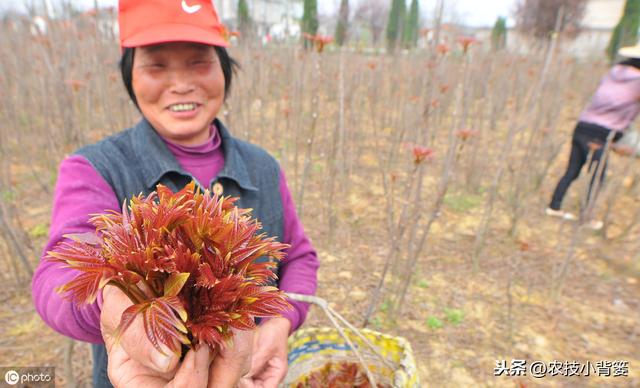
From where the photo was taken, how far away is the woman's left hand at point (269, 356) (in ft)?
3.18

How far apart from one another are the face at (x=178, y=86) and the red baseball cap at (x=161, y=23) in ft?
0.16

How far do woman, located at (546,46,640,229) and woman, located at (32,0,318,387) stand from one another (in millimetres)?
3375

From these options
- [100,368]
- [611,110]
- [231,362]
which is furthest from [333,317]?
[611,110]

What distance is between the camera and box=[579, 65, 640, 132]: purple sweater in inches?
131

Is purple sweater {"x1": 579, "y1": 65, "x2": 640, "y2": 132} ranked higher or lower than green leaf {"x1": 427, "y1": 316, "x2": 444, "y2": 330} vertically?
higher

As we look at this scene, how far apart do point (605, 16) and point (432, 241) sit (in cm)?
3314

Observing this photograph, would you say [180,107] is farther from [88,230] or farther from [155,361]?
[155,361]

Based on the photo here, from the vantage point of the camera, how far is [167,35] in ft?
3.12

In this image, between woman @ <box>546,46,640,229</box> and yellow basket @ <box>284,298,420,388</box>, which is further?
woman @ <box>546,46,640,229</box>

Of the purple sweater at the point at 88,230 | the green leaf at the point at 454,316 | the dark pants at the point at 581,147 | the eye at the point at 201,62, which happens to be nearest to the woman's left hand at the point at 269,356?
the purple sweater at the point at 88,230

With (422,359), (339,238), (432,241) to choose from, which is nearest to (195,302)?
Result: (422,359)

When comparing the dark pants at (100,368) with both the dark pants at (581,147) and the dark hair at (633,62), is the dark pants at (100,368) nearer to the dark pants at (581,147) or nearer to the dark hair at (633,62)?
the dark pants at (581,147)

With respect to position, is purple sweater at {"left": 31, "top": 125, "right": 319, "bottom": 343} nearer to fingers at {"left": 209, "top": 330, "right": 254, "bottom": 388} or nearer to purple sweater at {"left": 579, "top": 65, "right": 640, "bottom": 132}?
Answer: fingers at {"left": 209, "top": 330, "right": 254, "bottom": 388}

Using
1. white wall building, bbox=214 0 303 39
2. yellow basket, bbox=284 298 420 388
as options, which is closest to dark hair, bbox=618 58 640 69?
white wall building, bbox=214 0 303 39
